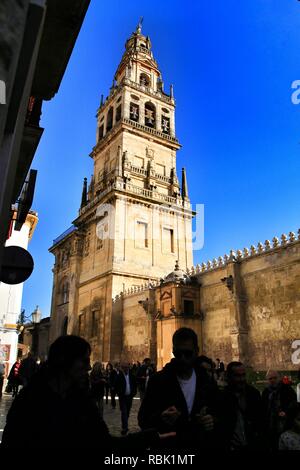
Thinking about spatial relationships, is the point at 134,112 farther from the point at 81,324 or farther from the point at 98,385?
the point at 98,385

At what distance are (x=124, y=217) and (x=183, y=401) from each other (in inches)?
1129

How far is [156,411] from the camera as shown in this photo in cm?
247

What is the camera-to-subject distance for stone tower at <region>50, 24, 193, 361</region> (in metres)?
29.8

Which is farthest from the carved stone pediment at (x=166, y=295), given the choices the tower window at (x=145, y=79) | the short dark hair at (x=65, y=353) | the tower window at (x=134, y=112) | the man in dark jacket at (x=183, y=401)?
the tower window at (x=145, y=79)

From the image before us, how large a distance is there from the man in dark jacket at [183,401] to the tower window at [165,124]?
38996mm

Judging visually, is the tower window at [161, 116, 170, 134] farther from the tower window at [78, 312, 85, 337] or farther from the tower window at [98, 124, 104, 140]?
the tower window at [78, 312, 85, 337]

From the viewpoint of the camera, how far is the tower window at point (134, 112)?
3766cm

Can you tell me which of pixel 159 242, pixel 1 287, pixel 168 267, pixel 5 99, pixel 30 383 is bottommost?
pixel 30 383

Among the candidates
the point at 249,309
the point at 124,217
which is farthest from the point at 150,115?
the point at 249,309

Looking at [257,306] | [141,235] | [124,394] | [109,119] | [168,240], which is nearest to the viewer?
[124,394]

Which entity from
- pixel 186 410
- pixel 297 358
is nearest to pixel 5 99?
pixel 186 410
